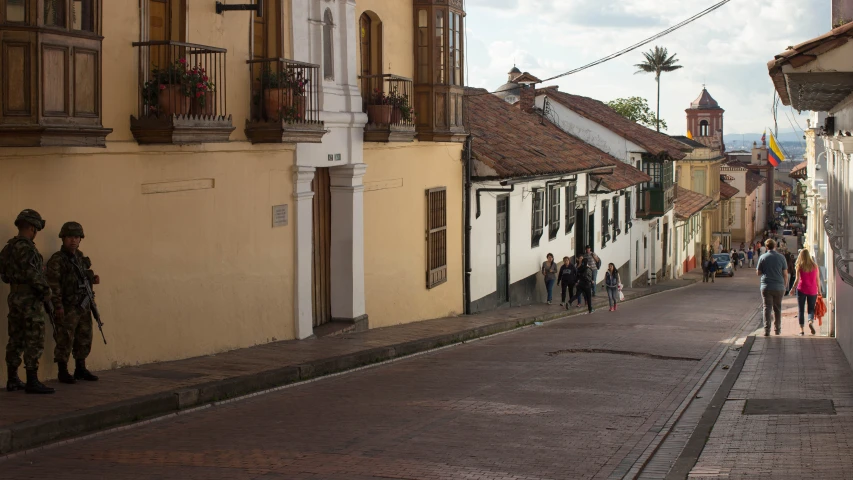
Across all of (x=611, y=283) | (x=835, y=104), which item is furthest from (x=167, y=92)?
(x=611, y=283)

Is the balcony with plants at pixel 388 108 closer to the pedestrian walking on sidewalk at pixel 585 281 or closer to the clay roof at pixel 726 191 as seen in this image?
the pedestrian walking on sidewalk at pixel 585 281

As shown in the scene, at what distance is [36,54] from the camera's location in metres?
9.62

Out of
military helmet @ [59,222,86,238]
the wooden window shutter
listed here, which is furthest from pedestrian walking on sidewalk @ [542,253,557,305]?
military helmet @ [59,222,86,238]

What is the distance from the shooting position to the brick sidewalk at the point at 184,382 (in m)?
8.77

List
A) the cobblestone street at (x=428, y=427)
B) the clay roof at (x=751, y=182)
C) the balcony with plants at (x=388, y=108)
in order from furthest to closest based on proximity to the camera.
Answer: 1. the clay roof at (x=751, y=182)
2. the balcony with plants at (x=388, y=108)
3. the cobblestone street at (x=428, y=427)

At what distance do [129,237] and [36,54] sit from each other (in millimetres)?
2582

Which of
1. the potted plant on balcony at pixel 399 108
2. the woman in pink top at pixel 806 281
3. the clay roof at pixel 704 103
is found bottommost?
the woman in pink top at pixel 806 281

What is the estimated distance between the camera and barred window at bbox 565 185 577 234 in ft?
100.0

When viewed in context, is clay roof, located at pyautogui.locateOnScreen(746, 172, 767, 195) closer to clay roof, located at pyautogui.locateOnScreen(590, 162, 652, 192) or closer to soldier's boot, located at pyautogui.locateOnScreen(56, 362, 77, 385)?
clay roof, located at pyautogui.locateOnScreen(590, 162, 652, 192)

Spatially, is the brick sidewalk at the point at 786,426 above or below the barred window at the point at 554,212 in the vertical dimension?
below

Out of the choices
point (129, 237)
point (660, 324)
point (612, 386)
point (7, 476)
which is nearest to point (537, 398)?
point (612, 386)

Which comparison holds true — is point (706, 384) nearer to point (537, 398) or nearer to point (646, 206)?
point (537, 398)

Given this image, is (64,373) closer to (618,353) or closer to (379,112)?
(618,353)

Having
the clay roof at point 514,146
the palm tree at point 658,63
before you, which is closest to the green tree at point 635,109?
the palm tree at point 658,63
